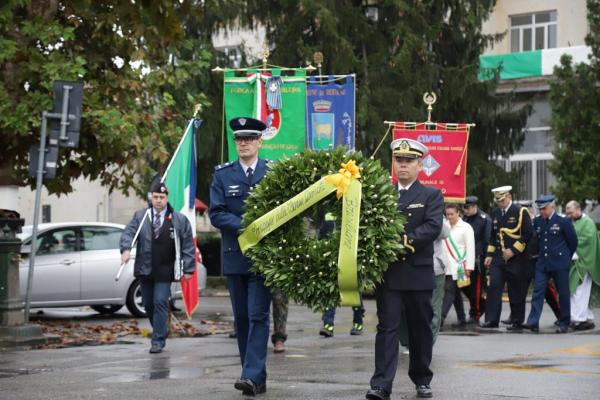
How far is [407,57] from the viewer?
30.2 meters

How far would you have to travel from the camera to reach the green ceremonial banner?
18000 millimetres

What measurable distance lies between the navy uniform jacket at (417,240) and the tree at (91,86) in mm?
6141

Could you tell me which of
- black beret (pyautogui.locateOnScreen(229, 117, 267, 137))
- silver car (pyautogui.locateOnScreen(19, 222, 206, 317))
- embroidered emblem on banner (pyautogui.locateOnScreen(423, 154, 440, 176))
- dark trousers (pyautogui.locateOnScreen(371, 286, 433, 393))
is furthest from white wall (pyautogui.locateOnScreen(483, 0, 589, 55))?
dark trousers (pyautogui.locateOnScreen(371, 286, 433, 393))

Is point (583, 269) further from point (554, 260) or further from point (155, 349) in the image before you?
point (155, 349)

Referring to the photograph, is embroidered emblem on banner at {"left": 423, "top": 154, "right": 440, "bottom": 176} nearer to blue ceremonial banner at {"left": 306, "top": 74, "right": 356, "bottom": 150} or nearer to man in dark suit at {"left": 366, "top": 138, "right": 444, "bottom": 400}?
blue ceremonial banner at {"left": 306, "top": 74, "right": 356, "bottom": 150}

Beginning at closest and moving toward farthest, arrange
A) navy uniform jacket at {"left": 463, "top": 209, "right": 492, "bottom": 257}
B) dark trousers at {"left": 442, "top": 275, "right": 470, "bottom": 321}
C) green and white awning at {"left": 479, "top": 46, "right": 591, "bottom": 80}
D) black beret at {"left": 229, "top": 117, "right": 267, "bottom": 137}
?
1. black beret at {"left": 229, "top": 117, "right": 267, "bottom": 137}
2. dark trousers at {"left": 442, "top": 275, "right": 470, "bottom": 321}
3. navy uniform jacket at {"left": 463, "top": 209, "right": 492, "bottom": 257}
4. green and white awning at {"left": 479, "top": 46, "right": 591, "bottom": 80}

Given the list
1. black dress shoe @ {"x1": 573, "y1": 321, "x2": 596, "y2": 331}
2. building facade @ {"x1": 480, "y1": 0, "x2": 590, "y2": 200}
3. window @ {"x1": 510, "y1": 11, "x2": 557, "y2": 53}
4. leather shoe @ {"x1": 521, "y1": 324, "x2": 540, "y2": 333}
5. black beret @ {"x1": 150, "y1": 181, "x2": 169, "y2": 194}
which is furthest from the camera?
window @ {"x1": 510, "y1": 11, "x2": 557, "y2": 53}

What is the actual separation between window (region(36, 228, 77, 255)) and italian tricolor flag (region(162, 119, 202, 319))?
3674 millimetres

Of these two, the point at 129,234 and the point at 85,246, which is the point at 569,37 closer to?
the point at 85,246

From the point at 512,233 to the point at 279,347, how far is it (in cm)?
558

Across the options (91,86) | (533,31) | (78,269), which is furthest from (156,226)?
(533,31)

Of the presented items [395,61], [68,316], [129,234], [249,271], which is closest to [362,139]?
[395,61]

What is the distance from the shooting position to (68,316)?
21172mm

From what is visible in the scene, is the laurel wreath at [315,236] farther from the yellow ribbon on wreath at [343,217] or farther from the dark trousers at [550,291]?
the dark trousers at [550,291]
